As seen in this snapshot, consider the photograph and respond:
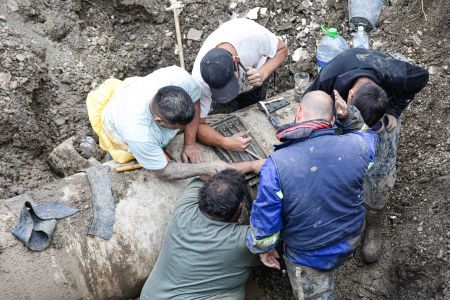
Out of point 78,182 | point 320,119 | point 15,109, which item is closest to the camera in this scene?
point 320,119

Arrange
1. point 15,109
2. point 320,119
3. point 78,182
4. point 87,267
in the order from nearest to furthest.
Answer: point 320,119
point 87,267
point 78,182
point 15,109

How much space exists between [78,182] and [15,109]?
145 centimetres

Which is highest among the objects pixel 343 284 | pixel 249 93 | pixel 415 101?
pixel 249 93

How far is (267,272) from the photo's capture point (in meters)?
4.99

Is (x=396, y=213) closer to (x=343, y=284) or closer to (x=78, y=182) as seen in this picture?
(x=343, y=284)

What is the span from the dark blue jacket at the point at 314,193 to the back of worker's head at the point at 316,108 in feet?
0.44

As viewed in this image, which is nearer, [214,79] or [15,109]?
[214,79]

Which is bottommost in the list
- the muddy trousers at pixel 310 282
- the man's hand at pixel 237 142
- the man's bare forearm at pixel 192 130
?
the muddy trousers at pixel 310 282

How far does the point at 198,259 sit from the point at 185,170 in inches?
30.5

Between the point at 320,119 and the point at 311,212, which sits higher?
the point at 320,119

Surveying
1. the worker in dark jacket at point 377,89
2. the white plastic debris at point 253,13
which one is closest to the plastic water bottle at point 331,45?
the white plastic debris at point 253,13

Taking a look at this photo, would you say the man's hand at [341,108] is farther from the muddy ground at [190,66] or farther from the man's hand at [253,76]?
the muddy ground at [190,66]

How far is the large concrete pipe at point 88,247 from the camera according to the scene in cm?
409

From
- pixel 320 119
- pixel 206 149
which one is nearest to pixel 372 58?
pixel 320 119
